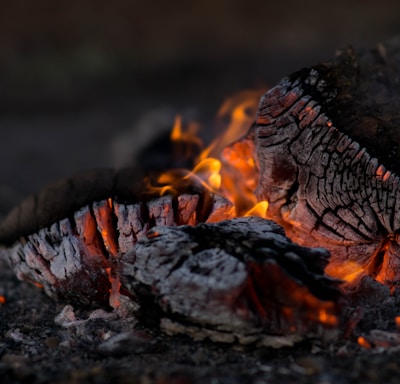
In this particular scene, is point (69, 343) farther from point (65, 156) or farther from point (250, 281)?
point (65, 156)

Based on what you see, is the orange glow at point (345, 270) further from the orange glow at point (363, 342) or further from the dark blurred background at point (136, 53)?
the dark blurred background at point (136, 53)

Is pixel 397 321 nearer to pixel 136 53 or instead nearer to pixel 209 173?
pixel 209 173

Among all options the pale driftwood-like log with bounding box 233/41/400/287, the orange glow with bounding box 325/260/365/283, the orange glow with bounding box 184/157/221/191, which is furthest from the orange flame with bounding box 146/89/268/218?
the orange glow with bounding box 325/260/365/283

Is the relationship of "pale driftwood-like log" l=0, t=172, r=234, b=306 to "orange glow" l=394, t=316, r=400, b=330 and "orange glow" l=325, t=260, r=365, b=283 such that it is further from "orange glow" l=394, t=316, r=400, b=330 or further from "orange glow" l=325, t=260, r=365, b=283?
"orange glow" l=394, t=316, r=400, b=330

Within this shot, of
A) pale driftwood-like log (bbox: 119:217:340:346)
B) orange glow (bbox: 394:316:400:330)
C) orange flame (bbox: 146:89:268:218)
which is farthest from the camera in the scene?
orange flame (bbox: 146:89:268:218)

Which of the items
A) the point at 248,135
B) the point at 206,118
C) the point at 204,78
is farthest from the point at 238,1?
the point at 248,135

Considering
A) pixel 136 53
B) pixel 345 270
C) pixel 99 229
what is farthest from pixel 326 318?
pixel 136 53

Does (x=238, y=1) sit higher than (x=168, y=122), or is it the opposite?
(x=238, y=1)
